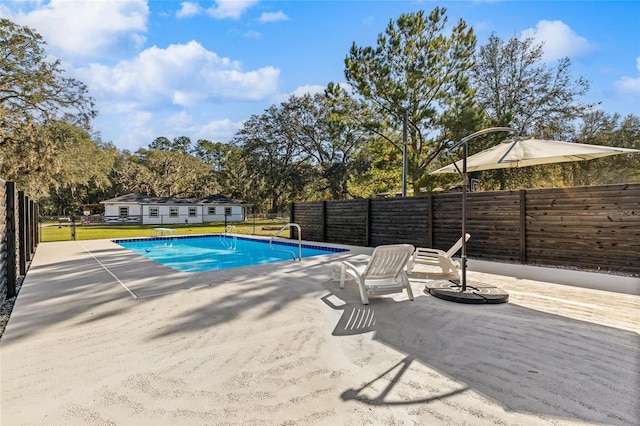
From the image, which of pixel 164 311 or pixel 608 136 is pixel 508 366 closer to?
pixel 164 311

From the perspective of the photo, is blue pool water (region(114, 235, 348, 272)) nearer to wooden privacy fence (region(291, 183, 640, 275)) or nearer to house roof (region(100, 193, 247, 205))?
wooden privacy fence (region(291, 183, 640, 275))

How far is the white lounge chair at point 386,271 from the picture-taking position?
4.57 m

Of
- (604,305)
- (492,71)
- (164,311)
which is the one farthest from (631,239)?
(492,71)

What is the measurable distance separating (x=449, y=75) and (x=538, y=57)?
5621mm

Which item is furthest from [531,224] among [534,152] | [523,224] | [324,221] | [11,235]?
[11,235]

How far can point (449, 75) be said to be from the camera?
15148 millimetres

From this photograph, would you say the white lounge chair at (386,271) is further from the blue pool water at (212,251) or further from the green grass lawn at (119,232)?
the green grass lawn at (119,232)

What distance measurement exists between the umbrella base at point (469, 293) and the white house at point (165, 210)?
2503cm

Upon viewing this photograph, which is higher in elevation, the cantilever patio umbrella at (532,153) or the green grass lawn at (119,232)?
the cantilever patio umbrella at (532,153)

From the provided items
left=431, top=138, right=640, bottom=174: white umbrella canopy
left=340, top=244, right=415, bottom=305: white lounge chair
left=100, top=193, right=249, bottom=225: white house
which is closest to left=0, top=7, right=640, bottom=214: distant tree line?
left=431, top=138, right=640, bottom=174: white umbrella canopy

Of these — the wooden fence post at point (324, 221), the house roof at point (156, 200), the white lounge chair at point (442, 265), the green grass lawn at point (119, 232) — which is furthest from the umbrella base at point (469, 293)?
the house roof at point (156, 200)

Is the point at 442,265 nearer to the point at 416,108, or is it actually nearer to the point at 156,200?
the point at 416,108

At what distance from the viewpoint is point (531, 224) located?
24.1ft

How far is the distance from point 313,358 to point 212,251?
1079 centimetres
